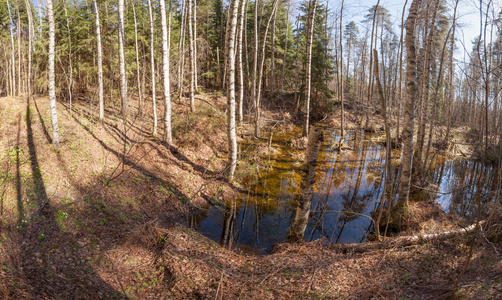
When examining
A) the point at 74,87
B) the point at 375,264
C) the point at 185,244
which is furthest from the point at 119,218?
the point at 74,87

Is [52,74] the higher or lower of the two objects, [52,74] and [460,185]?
the higher

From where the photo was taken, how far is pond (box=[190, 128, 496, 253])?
293 inches

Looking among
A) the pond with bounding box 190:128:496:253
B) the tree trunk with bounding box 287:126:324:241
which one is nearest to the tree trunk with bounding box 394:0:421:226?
the pond with bounding box 190:128:496:253

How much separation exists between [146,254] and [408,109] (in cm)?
748

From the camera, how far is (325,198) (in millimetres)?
9781

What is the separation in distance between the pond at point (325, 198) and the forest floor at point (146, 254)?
35.7 inches

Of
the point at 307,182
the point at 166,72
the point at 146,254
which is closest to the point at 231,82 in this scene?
the point at 166,72

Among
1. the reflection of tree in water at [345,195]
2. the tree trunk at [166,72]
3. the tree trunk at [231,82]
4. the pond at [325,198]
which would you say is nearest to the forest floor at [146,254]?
the pond at [325,198]

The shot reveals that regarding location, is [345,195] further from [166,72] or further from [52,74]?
[52,74]

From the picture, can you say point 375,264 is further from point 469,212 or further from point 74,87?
point 74,87

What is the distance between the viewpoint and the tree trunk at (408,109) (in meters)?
6.34

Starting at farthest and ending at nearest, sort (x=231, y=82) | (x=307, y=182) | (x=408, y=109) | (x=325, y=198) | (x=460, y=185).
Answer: (x=460, y=185)
(x=325, y=198)
(x=231, y=82)
(x=408, y=109)
(x=307, y=182)

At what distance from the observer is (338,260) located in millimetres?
5180

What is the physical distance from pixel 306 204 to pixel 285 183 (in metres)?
4.45
